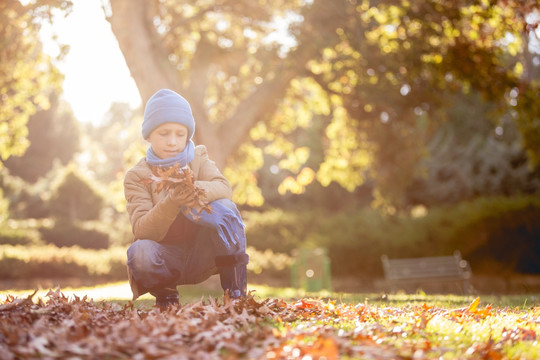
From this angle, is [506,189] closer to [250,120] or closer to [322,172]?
[322,172]

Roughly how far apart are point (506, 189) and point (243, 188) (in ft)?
50.7

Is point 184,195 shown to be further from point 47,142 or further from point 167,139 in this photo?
point 47,142

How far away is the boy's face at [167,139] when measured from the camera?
14.2 ft

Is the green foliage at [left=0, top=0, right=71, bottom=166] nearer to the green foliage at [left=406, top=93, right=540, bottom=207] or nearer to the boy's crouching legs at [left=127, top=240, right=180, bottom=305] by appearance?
the boy's crouching legs at [left=127, top=240, right=180, bottom=305]

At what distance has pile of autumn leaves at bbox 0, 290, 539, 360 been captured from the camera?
8.42ft

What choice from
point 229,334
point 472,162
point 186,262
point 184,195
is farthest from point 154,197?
point 472,162

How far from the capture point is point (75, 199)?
28016mm

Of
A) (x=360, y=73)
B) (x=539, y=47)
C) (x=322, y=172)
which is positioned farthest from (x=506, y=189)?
(x=360, y=73)

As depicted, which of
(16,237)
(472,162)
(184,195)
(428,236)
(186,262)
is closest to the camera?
(184,195)

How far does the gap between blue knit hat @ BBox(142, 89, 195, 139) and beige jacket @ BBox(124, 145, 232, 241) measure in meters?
0.33

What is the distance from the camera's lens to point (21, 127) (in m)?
13.0

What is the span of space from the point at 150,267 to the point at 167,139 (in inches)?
41.4

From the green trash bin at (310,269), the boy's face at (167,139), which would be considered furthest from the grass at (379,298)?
the green trash bin at (310,269)

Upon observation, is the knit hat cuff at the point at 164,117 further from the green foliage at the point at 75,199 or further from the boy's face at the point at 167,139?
the green foliage at the point at 75,199
